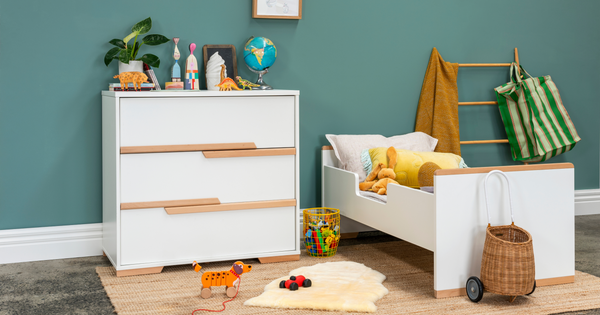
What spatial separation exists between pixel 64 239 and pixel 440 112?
7.32 ft

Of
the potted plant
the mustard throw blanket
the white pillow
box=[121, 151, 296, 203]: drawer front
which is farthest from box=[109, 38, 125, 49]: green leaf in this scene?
the mustard throw blanket

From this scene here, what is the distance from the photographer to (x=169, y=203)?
8.36 feet

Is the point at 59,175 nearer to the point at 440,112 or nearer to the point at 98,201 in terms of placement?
the point at 98,201

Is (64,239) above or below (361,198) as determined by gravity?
below

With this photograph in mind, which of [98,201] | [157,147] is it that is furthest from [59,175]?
Answer: [157,147]

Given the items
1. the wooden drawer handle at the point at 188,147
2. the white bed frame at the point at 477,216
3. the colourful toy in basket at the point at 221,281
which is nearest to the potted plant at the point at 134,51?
the wooden drawer handle at the point at 188,147

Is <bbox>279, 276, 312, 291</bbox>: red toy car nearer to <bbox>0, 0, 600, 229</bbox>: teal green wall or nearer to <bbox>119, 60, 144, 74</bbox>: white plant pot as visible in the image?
<bbox>0, 0, 600, 229</bbox>: teal green wall

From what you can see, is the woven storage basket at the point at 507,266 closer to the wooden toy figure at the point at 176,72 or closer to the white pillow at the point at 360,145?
the white pillow at the point at 360,145

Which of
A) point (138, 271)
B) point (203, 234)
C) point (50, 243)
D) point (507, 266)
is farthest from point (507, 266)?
point (50, 243)

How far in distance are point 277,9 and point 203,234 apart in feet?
4.31

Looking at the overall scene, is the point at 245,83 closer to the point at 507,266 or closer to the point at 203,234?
the point at 203,234

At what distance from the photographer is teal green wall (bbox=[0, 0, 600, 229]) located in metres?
2.74

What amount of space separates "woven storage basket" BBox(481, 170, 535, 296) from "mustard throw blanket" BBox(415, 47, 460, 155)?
130 cm

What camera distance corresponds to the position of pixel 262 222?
8.91ft
